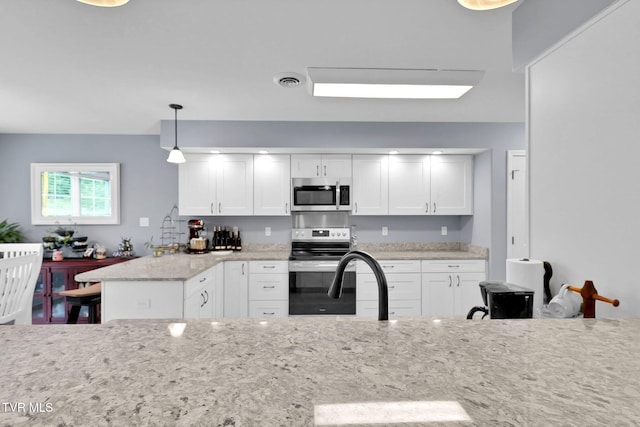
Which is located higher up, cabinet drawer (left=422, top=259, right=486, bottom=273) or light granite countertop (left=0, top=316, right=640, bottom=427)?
light granite countertop (left=0, top=316, right=640, bottom=427)

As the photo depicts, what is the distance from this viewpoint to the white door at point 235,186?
4.01 metres

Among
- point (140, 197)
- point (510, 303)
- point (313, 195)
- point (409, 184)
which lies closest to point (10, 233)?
point (140, 197)

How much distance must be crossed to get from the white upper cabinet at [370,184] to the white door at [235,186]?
128cm

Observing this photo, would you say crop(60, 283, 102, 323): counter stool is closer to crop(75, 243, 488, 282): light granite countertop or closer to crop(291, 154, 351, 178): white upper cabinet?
crop(75, 243, 488, 282): light granite countertop

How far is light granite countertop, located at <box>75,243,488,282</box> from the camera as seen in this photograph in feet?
7.95

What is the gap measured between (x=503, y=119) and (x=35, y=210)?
5800mm

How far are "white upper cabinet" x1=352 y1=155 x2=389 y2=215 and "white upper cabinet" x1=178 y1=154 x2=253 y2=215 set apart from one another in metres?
1.28

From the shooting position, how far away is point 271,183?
4.03m

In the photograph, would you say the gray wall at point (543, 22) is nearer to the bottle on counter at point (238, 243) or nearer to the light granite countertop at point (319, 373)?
the light granite countertop at point (319, 373)

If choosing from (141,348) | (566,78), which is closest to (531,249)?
(566,78)

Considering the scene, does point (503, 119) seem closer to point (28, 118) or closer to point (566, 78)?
point (566, 78)

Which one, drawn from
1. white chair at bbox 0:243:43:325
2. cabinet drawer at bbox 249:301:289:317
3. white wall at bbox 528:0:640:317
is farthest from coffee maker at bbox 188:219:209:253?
white wall at bbox 528:0:640:317

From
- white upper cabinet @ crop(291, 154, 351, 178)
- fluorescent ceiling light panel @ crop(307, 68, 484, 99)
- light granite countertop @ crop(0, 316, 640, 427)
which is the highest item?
fluorescent ceiling light panel @ crop(307, 68, 484, 99)

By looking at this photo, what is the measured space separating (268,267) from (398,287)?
1514 mm
